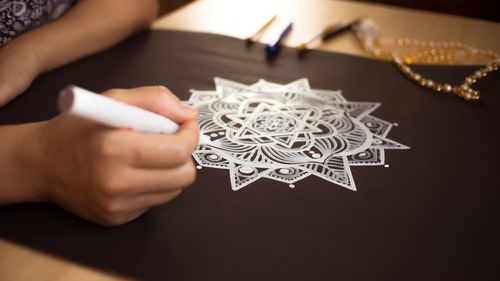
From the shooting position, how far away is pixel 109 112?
0.33 meters

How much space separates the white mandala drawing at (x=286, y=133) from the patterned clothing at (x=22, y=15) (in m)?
0.30

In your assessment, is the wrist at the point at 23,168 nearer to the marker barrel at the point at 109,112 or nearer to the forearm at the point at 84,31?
the marker barrel at the point at 109,112

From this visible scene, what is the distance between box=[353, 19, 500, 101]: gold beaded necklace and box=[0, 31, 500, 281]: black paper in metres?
0.11

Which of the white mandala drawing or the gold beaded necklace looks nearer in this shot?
the white mandala drawing

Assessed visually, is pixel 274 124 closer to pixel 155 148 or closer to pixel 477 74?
pixel 155 148

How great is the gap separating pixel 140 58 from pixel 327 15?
0.43 m

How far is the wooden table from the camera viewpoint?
0.88m

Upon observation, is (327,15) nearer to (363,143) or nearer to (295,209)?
(363,143)

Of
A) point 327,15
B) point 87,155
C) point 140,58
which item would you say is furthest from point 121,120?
point 327,15

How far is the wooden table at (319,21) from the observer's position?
88cm

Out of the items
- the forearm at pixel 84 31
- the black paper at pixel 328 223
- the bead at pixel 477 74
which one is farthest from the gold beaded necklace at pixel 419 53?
the forearm at pixel 84 31

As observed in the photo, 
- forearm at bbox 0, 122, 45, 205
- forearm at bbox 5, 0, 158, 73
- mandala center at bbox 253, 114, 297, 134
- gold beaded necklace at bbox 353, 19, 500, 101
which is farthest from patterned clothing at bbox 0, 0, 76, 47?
gold beaded necklace at bbox 353, 19, 500, 101

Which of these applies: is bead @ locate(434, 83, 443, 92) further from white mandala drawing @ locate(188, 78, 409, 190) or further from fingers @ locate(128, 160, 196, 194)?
fingers @ locate(128, 160, 196, 194)

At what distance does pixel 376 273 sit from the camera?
0.38 meters
